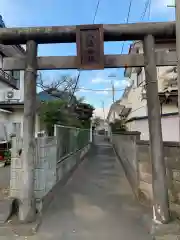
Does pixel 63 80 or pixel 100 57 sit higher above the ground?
pixel 63 80

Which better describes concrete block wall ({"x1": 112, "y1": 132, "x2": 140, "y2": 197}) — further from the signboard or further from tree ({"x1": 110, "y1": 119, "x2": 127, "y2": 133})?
tree ({"x1": 110, "y1": 119, "x2": 127, "y2": 133})

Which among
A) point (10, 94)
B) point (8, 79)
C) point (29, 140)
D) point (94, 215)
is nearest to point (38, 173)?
point (29, 140)

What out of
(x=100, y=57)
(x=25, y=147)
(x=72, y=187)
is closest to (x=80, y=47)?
(x=100, y=57)

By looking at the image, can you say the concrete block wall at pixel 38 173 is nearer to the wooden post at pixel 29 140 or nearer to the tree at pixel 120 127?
the wooden post at pixel 29 140

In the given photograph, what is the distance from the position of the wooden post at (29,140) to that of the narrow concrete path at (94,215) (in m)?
0.44

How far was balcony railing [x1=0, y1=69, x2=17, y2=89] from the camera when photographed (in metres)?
17.6

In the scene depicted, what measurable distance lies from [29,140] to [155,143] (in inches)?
97.1

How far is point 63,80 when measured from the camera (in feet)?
145

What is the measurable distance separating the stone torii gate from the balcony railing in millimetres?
11925

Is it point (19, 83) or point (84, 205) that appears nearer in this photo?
point (84, 205)

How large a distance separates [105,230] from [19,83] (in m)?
17.9

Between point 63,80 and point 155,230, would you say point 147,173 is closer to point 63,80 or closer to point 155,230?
point 155,230

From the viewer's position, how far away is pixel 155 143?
5.31 meters

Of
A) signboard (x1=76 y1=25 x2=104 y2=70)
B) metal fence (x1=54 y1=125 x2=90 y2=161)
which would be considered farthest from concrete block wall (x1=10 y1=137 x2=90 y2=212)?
signboard (x1=76 y1=25 x2=104 y2=70)
